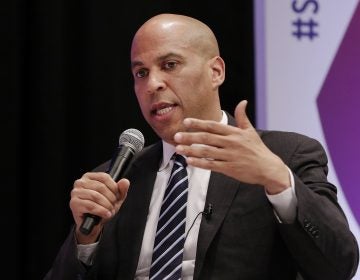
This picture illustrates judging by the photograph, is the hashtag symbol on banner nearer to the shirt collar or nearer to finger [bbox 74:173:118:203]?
the shirt collar

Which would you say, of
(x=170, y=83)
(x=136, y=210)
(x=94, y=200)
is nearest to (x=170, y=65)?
(x=170, y=83)

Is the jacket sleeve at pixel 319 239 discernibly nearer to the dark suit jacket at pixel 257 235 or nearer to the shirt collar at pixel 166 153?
the dark suit jacket at pixel 257 235

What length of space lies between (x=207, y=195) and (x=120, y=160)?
1.18 feet

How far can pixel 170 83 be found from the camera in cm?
225

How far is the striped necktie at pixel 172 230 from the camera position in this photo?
2.07m

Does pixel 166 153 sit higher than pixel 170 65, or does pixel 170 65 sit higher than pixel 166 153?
pixel 170 65

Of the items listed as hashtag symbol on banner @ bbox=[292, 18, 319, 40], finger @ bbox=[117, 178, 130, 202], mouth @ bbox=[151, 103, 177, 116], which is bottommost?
finger @ bbox=[117, 178, 130, 202]

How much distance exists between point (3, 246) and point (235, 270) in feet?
4.01

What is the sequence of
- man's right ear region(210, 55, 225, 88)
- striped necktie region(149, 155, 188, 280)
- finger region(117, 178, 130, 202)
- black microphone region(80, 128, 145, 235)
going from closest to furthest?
1. black microphone region(80, 128, 145, 235)
2. finger region(117, 178, 130, 202)
3. striped necktie region(149, 155, 188, 280)
4. man's right ear region(210, 55, 225, 88)

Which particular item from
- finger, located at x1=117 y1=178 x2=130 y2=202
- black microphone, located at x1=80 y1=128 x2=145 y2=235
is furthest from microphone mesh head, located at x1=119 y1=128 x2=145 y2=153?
finger, located at x1=117 y1=178 x2=130 y2=202

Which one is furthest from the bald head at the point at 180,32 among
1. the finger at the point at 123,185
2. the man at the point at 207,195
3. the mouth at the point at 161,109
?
the finger at the point at 123,185

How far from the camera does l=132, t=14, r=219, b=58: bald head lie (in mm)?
2326

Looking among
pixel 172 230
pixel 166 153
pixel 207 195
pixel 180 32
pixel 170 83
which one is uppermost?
pixel 180 32

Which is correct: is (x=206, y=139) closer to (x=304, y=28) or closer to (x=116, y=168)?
(x=116, y=168)
